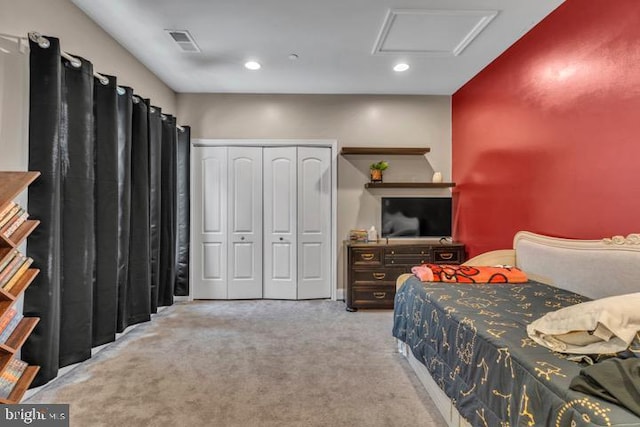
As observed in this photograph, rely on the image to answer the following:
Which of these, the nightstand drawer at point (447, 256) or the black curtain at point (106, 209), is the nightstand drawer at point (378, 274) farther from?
the black curtain at point (106, 209)

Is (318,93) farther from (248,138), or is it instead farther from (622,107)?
(622,107)

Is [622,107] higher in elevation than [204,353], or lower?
higher


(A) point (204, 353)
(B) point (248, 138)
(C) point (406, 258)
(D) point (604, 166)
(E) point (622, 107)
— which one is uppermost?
(B) point (248, 138)

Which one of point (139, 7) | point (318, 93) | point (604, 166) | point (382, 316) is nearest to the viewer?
point (604, 166)

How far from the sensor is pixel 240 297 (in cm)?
443

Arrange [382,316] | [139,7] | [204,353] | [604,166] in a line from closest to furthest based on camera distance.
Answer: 1. [604,166]
2. [139,7]
3. [204,353]
4. [382,316]

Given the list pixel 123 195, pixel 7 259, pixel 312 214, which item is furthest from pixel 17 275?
pixel 312 214

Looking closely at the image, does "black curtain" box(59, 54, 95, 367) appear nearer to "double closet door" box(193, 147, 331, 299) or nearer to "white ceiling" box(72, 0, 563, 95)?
"white ceiling" box(72, 0, 563, 95)

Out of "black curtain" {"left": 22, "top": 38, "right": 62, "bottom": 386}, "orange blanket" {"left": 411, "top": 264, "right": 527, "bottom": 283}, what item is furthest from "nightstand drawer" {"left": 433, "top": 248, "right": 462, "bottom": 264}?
"black curtain" {"left": 22, "top": 38, "right": 62, "bottom": 386}

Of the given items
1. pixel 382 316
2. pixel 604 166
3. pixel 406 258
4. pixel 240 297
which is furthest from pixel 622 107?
pixel 240 297

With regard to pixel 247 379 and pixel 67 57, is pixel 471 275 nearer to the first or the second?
pixel 247 379

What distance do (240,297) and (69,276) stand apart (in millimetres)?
2312

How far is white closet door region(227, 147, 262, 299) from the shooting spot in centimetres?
440

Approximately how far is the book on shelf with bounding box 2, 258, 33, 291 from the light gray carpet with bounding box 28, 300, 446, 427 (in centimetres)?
87
